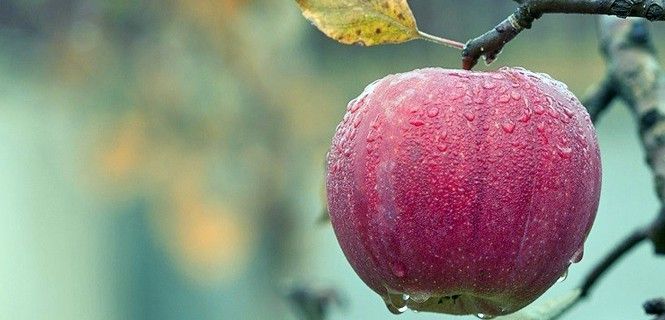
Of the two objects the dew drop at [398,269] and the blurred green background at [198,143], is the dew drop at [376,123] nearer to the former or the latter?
the dew drop at [398,269]

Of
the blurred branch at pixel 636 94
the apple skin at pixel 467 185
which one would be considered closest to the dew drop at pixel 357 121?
the apple skin at pixel 467 185

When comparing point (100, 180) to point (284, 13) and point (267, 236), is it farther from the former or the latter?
point (284, 13)

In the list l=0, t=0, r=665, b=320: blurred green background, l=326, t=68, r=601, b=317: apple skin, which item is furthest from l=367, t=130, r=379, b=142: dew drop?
l=0, t=0, r=665, b=320: blurred green background

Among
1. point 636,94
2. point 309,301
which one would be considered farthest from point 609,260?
point 309,301

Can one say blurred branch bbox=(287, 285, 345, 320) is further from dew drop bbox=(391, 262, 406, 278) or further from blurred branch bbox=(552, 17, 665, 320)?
dew drop bbox=(391, 262, 406, 278)

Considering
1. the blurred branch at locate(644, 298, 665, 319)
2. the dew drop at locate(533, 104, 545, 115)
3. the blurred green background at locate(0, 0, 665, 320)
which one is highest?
the dew drop at locate(533, 104, 545, 115)
